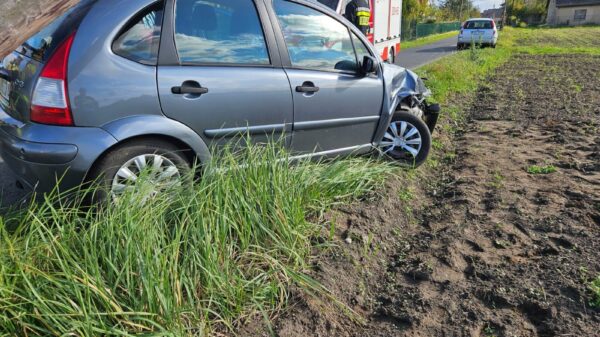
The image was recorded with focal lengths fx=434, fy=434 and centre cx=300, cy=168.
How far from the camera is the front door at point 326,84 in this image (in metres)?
3.63

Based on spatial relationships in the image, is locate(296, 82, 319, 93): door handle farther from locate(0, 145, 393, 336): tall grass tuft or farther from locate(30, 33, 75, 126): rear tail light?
locate(30, 33, 75, 126): rear tail light

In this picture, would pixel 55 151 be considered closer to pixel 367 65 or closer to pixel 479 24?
pixel 367 65

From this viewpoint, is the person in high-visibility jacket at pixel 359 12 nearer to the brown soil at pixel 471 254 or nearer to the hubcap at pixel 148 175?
the brown soil at pixel 471 254

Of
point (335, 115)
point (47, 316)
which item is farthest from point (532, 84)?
point (47, 316)

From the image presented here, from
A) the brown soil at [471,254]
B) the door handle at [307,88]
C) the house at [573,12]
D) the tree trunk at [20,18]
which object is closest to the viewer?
the tree trunk at [20,18]

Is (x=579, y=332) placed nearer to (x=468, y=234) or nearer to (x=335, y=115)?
(x=468, y=234)

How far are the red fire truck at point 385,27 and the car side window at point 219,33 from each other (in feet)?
31.9

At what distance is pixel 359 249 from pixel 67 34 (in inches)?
92.5

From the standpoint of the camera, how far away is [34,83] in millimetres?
2705

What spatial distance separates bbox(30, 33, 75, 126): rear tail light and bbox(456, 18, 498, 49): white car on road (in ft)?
83.7

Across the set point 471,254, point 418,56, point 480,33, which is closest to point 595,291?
point 471,254

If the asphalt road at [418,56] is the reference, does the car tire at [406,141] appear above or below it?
above

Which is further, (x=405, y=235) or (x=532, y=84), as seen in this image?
(x=532, y=84)

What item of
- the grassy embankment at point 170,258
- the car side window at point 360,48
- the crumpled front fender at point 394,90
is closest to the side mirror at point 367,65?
the car side window at point 360,48
